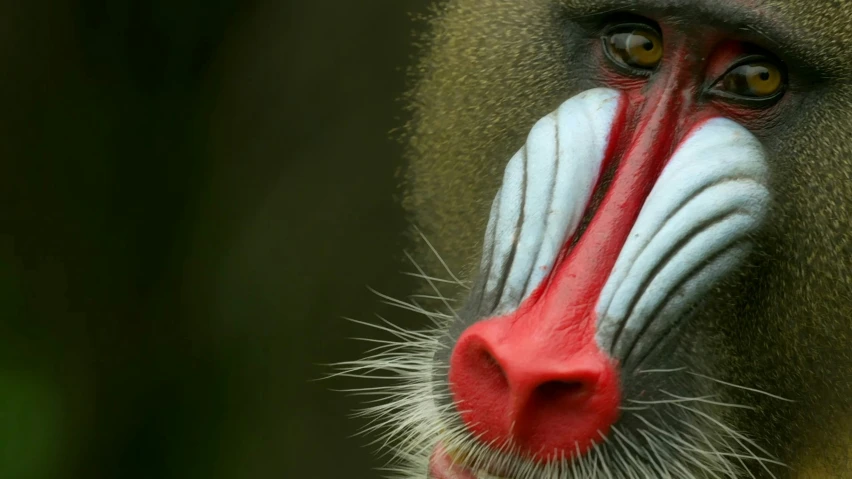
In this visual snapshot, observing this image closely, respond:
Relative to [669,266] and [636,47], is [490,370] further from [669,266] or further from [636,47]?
[636,47]

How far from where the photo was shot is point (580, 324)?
187cm

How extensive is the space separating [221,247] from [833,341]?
2752mm

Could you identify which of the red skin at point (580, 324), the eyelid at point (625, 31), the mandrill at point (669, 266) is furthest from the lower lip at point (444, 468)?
the eyelid at point (625, 31)

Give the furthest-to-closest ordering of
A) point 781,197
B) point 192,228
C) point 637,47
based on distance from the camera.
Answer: point 192,228, point 637,47, point 781,197

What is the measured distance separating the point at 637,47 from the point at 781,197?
1.35 feet

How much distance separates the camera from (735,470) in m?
2.17

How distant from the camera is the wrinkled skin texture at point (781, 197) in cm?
190

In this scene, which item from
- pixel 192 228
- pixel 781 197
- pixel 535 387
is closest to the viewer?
pixel 535 387

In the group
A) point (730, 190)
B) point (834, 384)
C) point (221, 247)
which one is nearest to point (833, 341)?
point (834, 384)

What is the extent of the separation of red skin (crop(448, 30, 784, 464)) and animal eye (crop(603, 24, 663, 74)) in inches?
1.4

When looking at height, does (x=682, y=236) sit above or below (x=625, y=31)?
below

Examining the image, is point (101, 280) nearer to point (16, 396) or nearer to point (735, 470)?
point (16, 396)

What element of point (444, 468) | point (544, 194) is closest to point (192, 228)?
point (444, 468)

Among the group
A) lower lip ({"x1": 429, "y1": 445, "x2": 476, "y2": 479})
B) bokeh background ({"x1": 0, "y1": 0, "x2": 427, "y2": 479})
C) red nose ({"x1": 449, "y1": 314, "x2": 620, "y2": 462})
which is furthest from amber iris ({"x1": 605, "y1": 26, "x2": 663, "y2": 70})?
bokeh background ({"x1": 0, "y1": 0, "x2": 427, "y2": 479})
